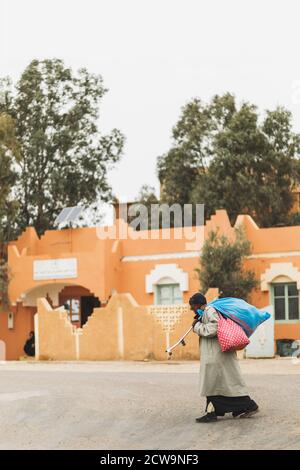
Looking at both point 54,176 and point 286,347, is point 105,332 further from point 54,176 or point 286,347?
point 54,176

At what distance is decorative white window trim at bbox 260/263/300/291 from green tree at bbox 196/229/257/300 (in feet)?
1.34

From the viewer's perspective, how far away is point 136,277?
37.3 metres

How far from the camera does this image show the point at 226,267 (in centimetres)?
3381

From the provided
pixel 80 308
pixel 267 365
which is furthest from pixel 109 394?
pixel 80 308

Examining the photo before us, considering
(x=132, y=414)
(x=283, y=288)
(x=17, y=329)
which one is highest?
(x=283, y=288)

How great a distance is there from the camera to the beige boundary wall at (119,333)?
31.0 metres

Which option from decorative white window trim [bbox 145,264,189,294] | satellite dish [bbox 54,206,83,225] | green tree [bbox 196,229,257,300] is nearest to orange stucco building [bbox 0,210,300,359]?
decorative white window trim [bbox 145,264,189,294]

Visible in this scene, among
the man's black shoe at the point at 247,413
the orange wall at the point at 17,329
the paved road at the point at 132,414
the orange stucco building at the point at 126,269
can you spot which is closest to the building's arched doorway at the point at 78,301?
the orange stucco building at the point at 126,269

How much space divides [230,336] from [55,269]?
25164 millimetres

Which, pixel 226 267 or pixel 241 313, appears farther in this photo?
pixel 226 267

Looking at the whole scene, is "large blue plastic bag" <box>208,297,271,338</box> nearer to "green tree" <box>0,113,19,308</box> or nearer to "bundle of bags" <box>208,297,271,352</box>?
"bundle of bags" <box>208,297,271,352</box>

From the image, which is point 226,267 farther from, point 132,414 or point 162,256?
point 132,414

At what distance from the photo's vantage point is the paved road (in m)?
11.8

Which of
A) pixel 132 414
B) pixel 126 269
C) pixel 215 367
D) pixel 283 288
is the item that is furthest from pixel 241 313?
pixel 126 269
